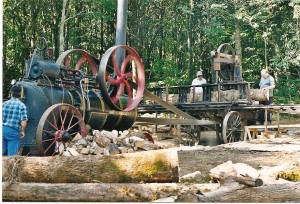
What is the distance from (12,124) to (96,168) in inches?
74.4

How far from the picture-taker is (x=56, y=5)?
984 inches

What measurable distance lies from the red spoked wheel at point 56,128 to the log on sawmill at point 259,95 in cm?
640

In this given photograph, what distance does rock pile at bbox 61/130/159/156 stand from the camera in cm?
707

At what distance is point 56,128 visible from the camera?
21.5 feet

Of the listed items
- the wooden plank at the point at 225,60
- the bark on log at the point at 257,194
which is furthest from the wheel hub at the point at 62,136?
the wooden plank at the point at 225,60

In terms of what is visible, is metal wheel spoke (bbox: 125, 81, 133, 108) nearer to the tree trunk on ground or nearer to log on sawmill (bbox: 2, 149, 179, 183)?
log on sawmill (bbox: 2, 149, 179, 183)

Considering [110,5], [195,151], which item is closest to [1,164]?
[195,151]

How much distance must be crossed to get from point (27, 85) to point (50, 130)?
2.84 ft

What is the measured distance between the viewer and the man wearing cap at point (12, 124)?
5688 millimetres

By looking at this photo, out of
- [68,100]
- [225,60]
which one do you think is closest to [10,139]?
[68,100]

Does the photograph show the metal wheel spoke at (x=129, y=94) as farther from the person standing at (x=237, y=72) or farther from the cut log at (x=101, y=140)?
the person standing at (x=237, y=72)

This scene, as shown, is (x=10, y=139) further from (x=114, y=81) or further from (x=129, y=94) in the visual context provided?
(x=129, y=94)

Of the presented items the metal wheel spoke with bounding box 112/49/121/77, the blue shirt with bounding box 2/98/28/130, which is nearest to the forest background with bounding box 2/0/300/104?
the metal wheel spoke with bounding box 112/49/121/77

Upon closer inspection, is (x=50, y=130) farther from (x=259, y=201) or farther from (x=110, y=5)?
(x=110, y=5)
